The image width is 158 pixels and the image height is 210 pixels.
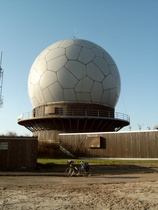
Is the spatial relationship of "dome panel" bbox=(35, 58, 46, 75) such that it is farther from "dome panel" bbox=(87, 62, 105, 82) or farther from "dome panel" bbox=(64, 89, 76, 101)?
"dome panel" bbox=(87, 62, 105, 82)

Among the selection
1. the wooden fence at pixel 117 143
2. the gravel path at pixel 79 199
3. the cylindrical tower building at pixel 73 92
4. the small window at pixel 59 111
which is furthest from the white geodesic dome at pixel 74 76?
the gravel path at pixel 79 199

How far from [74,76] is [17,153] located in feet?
42.0

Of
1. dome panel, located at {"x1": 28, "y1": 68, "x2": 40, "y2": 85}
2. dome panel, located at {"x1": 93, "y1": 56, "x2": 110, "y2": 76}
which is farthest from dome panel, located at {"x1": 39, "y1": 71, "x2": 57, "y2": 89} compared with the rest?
dome panel, located at {"x1": 93, "y1": 56, "x2": 110, "y2": 76}

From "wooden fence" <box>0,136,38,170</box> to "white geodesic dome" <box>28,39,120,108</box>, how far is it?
448 inches

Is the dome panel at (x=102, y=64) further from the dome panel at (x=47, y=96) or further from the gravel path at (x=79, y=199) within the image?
the gravel path at (x=79, y=199)

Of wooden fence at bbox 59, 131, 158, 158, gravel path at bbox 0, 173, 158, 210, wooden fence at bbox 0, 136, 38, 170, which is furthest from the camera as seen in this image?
wooden fence at bbox 59, 131, 158, 158

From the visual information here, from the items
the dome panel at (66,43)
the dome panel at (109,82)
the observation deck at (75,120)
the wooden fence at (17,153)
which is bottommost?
the wooden fence at (17,153)

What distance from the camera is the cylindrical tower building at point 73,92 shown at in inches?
982

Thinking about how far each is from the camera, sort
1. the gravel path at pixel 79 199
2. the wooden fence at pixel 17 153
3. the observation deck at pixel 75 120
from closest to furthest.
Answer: the gravel path at pixel 79 199 < the wooden fence at pixel 17 153 < the observation deck at pixel 75 120

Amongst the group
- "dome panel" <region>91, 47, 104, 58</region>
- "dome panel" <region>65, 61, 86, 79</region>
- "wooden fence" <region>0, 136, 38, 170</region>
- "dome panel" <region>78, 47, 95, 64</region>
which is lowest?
"wooden fence" <region>0, 136, 38, 170</region>

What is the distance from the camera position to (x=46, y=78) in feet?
84.9

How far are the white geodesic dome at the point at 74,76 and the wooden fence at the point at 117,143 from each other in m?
5.13

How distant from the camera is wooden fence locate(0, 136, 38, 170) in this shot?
557 inches

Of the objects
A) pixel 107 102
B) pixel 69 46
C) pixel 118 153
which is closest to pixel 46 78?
pixel 69 46
